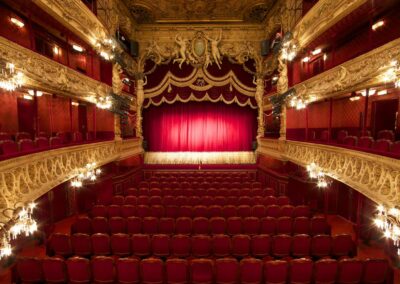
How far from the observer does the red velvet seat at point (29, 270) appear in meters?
4.23

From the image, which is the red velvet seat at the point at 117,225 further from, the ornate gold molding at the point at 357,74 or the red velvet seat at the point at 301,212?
the ornate gold molding at the point at 357,74

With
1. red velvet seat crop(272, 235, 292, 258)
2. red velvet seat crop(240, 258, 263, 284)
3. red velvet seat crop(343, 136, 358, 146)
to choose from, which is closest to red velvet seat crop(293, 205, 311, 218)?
red velvet seat crop(272, 235, 292, 258)

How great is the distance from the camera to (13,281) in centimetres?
432

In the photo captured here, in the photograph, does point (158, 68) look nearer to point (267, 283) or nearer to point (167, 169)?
point (167, 169)

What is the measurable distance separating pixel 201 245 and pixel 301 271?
196cm

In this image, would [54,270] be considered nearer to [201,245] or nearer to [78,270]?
[78,270]

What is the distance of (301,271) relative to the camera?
416 cm

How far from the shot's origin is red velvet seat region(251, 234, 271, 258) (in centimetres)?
512

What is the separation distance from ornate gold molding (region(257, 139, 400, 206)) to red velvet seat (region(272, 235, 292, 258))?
1.85 metres

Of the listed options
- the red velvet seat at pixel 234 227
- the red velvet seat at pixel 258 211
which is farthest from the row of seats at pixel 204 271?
the red velvet seat at pixel 258 211

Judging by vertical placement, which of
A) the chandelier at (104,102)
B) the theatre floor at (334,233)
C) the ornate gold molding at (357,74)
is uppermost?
the ornate gold molding at (357,74)

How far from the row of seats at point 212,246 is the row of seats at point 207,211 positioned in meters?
1.50

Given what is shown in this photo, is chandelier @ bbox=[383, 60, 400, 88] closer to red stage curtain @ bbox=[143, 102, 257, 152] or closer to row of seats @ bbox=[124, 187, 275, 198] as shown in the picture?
row of seats @ bbox=[124, 187, 275, 198]

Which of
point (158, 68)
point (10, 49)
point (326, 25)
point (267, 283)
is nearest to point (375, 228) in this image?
point (267, 283)
